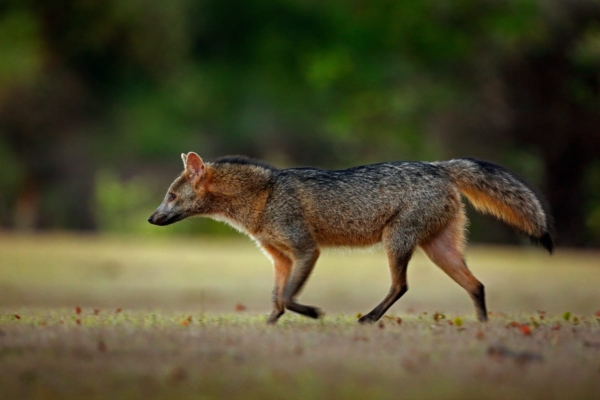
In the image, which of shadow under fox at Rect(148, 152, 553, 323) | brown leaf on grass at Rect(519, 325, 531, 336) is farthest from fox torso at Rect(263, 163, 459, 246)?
brown leaf on grass at Rect(519, 325, 531, 336)

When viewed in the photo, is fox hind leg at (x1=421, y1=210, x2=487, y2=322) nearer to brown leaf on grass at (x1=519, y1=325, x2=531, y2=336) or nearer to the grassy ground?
the grassy ground

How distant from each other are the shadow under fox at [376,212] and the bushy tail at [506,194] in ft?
0.03

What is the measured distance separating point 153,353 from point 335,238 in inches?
139

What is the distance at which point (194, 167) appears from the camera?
10.7 m

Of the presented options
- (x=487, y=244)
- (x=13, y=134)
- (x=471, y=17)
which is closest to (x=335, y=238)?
(x=487, y=244)

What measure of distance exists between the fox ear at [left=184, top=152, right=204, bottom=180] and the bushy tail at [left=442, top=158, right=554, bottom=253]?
99.6 inches

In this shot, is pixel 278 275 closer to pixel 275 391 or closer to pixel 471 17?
pixel 275 391

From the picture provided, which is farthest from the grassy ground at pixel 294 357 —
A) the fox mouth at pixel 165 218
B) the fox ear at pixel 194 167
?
the fox ear at pixel 194 167

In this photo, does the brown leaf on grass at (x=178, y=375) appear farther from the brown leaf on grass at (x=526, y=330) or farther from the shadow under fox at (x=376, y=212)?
the shadow under fox at (x=376, y=212)

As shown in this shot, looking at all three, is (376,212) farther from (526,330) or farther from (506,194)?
(526,330)

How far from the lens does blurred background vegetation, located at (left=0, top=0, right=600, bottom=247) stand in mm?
29938

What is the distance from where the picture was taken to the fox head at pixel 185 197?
1067cm

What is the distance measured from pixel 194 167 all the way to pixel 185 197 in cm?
34

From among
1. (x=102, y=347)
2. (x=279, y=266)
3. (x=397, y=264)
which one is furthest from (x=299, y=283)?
(x=102, y=347)
